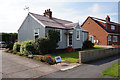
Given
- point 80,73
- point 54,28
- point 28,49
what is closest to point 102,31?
point 54,28

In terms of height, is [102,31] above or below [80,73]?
above

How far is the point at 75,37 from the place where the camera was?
1714 centimetres

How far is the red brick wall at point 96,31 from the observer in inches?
1087

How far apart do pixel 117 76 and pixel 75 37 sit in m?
11.2

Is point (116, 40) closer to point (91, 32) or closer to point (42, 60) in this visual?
point (91, 32)

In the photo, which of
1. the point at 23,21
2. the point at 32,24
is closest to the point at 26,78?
the point at 32,24

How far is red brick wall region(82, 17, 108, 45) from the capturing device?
2761 cm

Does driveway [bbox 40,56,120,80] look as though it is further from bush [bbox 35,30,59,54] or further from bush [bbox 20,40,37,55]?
bush [bbox 20,40,37,55]

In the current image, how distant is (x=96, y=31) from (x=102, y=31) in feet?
6.04

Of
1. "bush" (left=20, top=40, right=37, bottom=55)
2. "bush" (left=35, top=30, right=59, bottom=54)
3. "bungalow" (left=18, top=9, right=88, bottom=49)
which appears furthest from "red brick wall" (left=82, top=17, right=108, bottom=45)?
"bush" (left=20, top=40, right=37, bottom=55)

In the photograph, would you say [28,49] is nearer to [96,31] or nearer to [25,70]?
[25,70]

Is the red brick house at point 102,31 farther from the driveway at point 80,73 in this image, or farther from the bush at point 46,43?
the driveway at point 80,73

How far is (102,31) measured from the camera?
27.9m

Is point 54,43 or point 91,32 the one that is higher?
point 91,32
